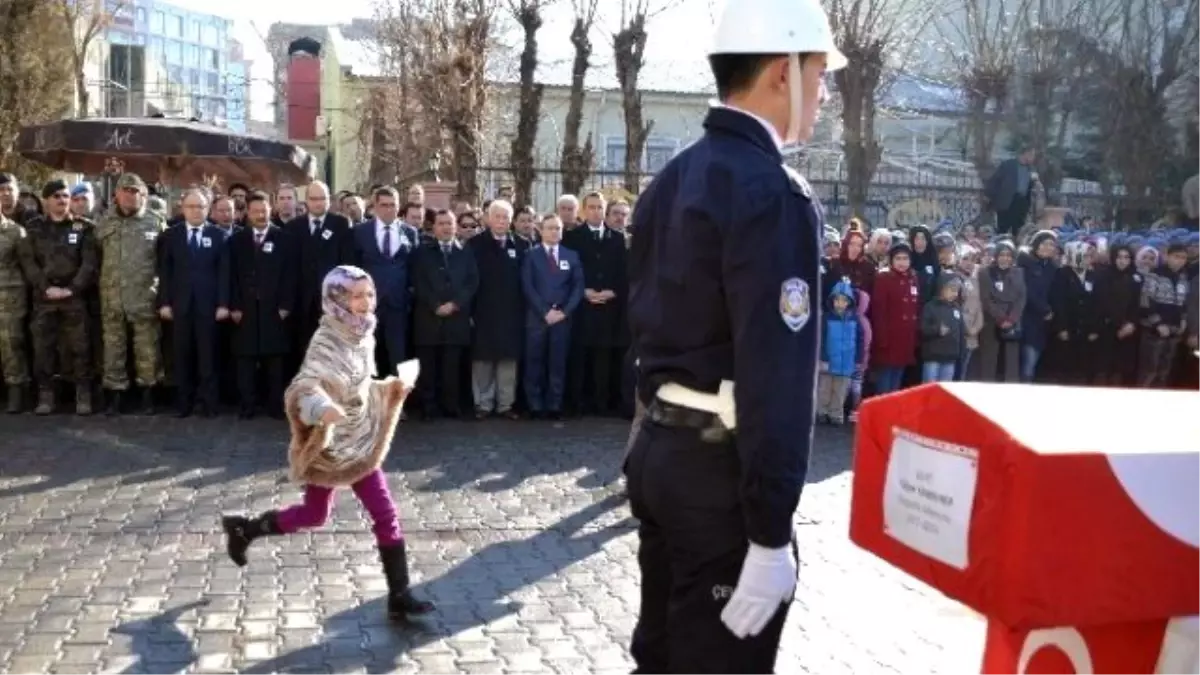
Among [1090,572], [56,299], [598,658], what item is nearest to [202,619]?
[598,658]

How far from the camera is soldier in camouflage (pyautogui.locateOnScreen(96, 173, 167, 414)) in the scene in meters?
12.6

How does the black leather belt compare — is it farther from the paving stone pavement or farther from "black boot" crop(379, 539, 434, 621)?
"black boot" crop(379, 539, 434, 621)

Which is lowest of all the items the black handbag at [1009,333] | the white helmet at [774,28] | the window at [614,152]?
the black handbag at [1009,333]

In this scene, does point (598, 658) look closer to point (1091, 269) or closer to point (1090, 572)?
point (1090, 572)

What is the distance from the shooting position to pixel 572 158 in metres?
26.4

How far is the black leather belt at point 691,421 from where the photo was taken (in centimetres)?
340

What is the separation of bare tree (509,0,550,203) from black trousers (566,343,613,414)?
10.8 m

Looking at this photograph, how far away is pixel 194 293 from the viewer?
1261cm

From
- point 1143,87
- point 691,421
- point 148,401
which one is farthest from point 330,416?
point 1143,87

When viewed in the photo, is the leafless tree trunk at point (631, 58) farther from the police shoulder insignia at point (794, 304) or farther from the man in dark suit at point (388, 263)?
the police shoulder insignia at point (794, 304)

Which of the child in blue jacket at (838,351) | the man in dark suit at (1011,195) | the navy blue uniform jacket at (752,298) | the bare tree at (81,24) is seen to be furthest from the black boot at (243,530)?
the bare tree at (81,24)

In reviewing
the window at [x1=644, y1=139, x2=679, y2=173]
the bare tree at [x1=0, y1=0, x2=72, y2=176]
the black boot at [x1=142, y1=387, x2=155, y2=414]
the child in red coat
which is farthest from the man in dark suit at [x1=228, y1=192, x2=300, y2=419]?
the window at [x1=644, y1=139, x2=679, y2=173]

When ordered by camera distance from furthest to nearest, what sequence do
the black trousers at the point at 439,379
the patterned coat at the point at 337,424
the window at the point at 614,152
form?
the window at the point at 614,152, the black trousers at the point at 439,379, the patterned coat at the point at 337,424

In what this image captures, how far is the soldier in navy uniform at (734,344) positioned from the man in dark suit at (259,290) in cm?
952
